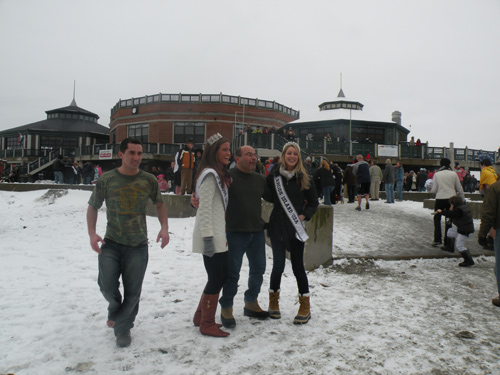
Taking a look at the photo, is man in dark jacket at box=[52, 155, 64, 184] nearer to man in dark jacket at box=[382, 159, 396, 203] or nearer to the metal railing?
the metal railing

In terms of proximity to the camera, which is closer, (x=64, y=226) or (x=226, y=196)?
(x=226, y=196)

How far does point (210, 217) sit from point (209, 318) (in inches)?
42.3

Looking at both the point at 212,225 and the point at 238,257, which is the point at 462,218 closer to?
the point at 238,257

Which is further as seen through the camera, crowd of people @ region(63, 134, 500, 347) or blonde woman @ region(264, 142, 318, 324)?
blonde woman @ region(264, 142, 318, 324)

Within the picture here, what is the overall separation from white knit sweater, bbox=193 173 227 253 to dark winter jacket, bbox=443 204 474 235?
5.42 metres

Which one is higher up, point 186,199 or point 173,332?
point 186,199

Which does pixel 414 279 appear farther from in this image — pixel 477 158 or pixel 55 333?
pixel 477 158

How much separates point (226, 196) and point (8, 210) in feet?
44.6

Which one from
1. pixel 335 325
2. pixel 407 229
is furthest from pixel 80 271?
pixel 407 229

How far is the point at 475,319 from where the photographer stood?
13.9ft

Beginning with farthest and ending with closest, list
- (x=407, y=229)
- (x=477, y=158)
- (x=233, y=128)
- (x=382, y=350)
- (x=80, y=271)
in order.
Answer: (x=233, y=128)
(x=477, y=158)
(x=407, y=229)
(x=80, y=271)
(x=382, y=350)

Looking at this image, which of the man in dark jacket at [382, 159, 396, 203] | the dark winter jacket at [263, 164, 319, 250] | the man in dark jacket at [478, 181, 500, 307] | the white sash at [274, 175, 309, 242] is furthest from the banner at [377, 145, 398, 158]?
the white sash at [274, 175, 309, 242]

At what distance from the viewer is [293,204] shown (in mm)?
4098

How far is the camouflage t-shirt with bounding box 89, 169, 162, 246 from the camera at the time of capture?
11.2 feet
